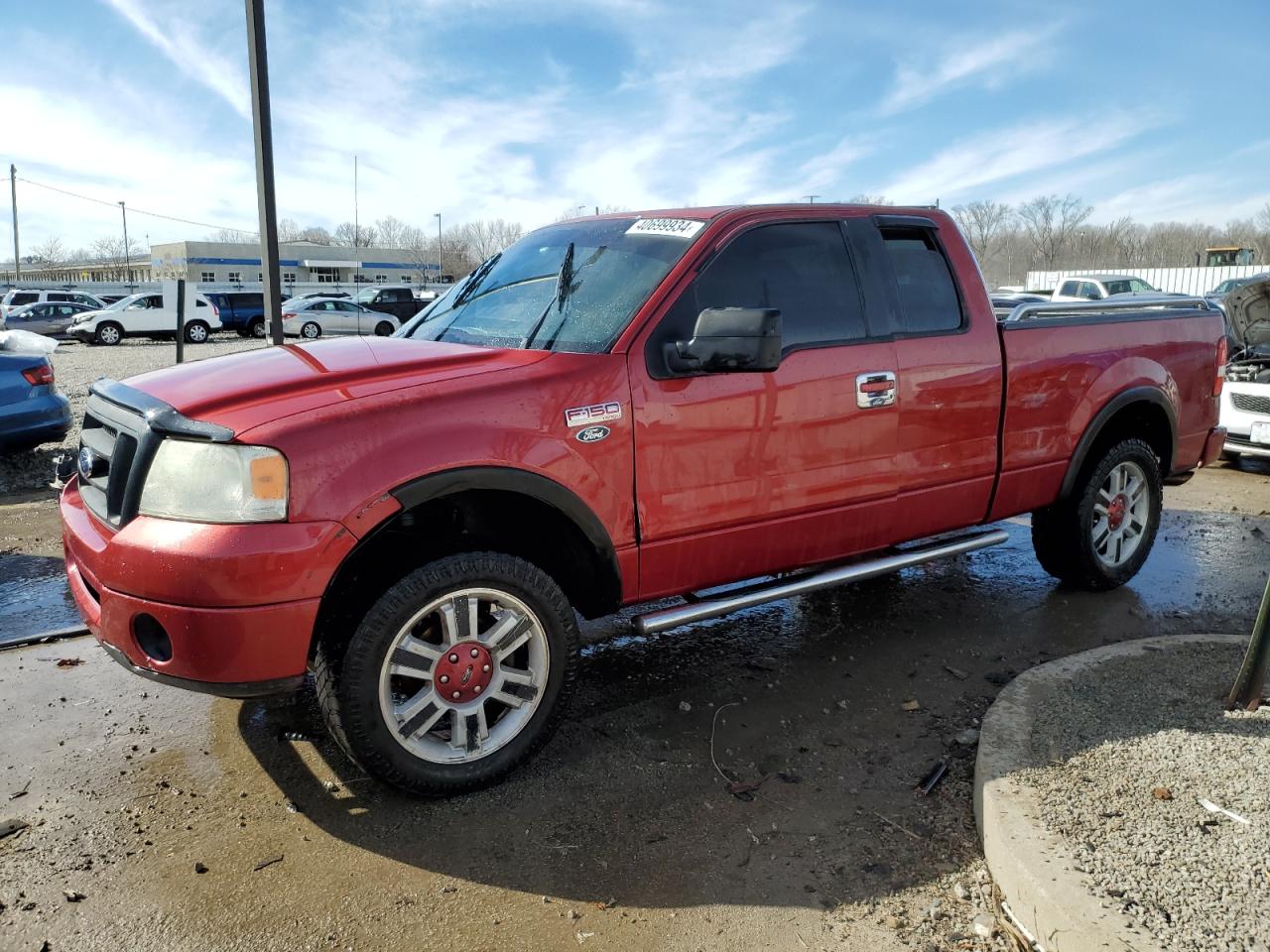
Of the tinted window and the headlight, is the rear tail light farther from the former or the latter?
the tinted window

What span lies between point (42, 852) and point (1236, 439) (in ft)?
30.8

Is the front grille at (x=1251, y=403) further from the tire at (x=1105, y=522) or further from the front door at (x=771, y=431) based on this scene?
the front door at (x=771, y=431)

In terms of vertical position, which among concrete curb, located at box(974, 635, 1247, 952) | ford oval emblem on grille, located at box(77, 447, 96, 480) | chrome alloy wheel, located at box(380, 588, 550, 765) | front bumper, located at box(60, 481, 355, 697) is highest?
ford oval emblem on grille, located at box(77, 447, 96, 480)

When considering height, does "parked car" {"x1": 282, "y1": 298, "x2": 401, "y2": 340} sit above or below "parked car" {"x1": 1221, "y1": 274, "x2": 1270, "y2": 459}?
above

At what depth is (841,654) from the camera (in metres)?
4.48

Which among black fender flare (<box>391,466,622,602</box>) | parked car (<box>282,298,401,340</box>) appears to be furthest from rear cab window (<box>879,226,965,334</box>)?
parked car (<box>282,298,401,340</box>)

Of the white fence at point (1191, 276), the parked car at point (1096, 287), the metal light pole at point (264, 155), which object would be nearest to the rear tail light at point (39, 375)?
the metal light pole at point (264, 155)

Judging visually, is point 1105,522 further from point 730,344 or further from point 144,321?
point 144,321

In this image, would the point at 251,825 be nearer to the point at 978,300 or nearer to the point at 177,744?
the point at 177,744

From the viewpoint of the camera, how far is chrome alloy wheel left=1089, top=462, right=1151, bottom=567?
16.9ft

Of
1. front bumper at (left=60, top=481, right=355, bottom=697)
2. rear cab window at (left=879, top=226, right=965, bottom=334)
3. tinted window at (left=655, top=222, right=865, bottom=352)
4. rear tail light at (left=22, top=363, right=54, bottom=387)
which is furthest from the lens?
rear tail light at (left=22, top=363, right=54, bottom=387)

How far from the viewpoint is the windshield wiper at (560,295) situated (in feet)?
12.0

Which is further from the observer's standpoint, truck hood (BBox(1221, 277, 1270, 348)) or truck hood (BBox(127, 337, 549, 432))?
truck hood (BBox(1221, 277, 1270, 348))

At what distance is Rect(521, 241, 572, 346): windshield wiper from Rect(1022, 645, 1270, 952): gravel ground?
2300 millimetres
